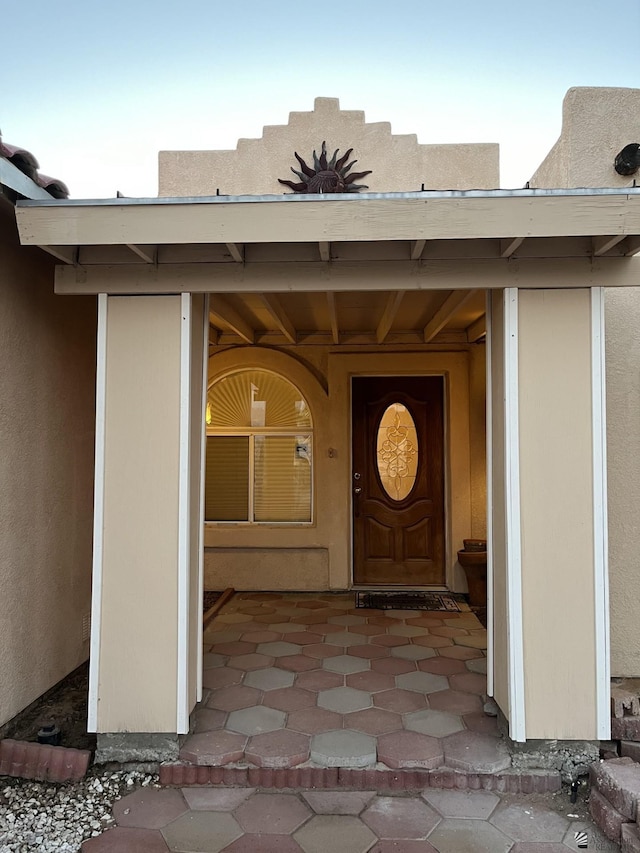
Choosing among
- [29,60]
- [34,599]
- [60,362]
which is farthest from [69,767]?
[29,60]

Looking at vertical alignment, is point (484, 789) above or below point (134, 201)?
below

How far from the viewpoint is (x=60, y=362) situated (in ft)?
11.2

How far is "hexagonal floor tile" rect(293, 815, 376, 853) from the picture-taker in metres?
2.10

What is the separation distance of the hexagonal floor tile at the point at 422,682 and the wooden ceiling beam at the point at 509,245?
2.58 m

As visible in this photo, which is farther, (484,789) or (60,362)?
(60,362)

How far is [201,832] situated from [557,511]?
6.95 feet

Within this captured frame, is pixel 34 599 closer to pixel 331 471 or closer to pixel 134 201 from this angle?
Answer: pixel 134 201

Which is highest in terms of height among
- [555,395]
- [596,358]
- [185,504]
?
[596,358]

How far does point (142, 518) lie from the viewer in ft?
8.86

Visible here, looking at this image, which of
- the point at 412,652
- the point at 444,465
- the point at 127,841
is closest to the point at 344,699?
the point at 412,652

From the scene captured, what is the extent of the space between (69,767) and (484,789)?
198 centimetres

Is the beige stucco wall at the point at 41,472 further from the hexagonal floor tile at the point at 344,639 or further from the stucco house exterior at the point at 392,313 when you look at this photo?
the hexagonal floor tile at the point at 344,639

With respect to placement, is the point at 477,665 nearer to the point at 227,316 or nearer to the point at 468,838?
the point at 468,838

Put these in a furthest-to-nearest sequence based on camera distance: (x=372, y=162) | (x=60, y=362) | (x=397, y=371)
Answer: (x=397, y=371)
(x=372, y=162)
(x=60, y=362)
